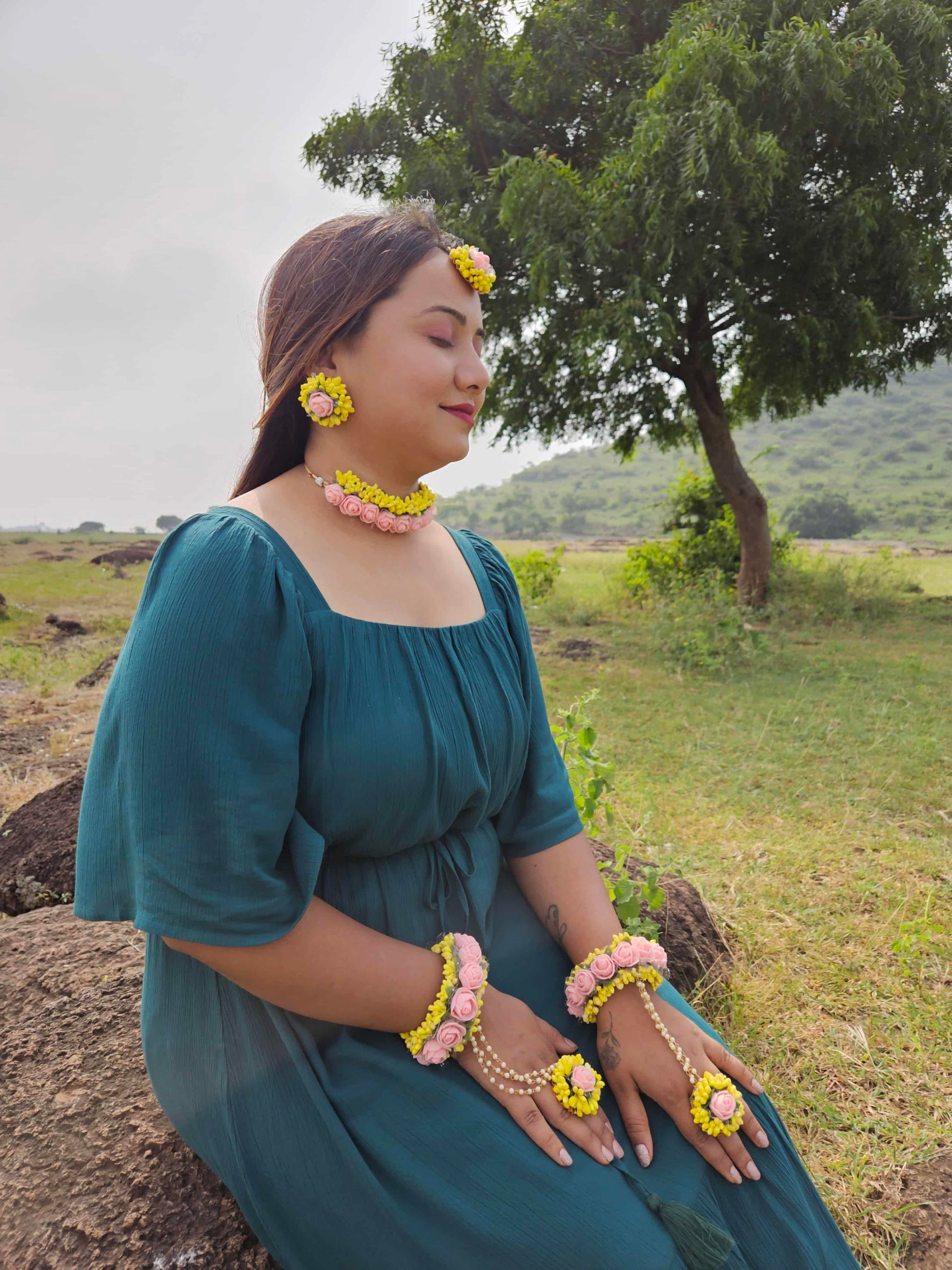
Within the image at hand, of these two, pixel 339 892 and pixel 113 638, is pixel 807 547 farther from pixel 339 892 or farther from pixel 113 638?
pixel 339 892

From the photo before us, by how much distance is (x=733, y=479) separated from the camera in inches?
371

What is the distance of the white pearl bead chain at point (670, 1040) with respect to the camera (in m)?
1.33

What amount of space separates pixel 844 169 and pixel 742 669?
16.4ft

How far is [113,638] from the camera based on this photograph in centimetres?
836

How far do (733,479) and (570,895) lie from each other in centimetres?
863

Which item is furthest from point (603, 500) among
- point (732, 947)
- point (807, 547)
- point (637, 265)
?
point (732, 947)

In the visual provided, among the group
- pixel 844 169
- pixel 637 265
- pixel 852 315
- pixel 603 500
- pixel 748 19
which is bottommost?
pixel 603 500

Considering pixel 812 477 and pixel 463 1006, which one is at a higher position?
pixel 463 1006

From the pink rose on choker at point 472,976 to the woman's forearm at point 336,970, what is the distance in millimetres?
32

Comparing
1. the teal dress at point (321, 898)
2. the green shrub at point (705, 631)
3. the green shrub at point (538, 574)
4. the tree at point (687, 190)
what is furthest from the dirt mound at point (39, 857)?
the green shrub at point (538, 574)

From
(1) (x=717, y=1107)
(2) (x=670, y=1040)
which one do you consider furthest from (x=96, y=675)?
(1) (x=717, y=1107)

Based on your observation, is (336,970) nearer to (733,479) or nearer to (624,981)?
(624,981)

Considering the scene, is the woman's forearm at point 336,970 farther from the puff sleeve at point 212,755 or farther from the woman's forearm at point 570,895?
the woman's forearm at point 570,895

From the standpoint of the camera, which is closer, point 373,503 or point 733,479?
point 373,503
